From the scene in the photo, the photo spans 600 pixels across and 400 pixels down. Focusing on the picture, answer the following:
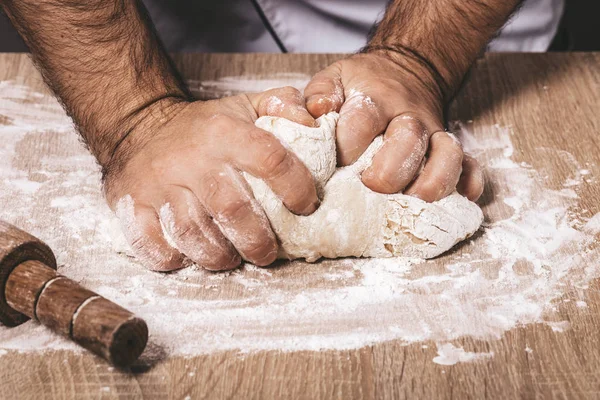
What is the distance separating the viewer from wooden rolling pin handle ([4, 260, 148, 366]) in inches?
32.9

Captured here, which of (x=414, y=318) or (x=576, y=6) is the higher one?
(x=414, y=318)

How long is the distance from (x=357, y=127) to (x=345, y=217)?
0.15m

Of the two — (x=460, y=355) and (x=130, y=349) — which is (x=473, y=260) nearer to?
(x=460, y=355)

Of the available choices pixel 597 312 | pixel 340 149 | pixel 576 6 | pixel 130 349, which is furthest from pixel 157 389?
pixel 576 6

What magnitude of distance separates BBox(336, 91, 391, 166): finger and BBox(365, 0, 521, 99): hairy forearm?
273 mm

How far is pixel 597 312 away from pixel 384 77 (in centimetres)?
50

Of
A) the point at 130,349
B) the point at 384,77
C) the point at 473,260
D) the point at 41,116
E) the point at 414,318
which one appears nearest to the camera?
the point at 130,349

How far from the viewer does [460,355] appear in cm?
94

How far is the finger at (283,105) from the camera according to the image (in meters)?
1.10

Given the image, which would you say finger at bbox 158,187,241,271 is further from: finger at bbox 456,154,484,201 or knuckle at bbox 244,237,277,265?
finger at bbox 456,154,484,201

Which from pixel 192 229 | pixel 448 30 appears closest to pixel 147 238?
pixel 192 229

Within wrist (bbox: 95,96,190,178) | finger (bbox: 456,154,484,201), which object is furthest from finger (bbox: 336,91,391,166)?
wrist (bbox: 95,96,190,178)

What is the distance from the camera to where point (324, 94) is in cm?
117

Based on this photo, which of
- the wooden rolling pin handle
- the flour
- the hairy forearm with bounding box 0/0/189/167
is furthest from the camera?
the hairy forearm with bounding box 0/0/189/167
